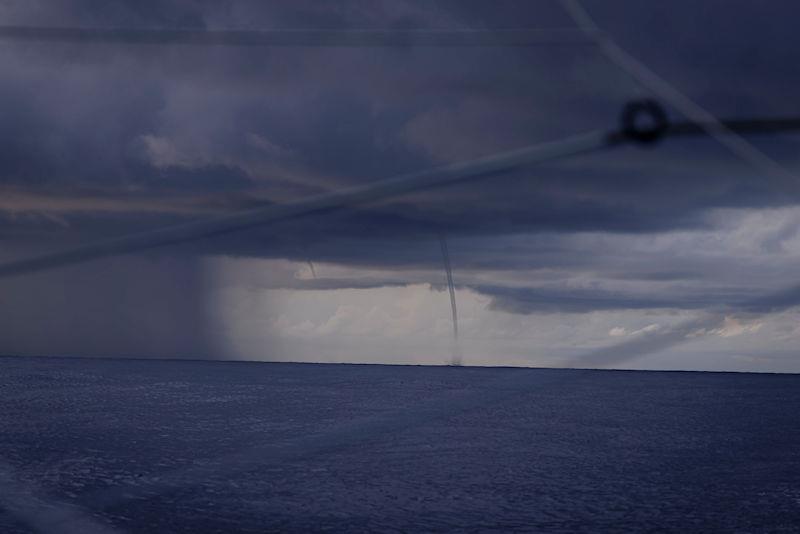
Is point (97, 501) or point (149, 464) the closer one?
point (97, 501)

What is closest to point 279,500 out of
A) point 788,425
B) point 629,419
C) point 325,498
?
point 325,498

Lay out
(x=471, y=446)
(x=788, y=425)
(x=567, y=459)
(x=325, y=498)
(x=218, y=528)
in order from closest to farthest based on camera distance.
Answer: (x=218, y=528), (x=325, y=498), (x=567, y=459), (x=471, y=446), (x=788, y=425)

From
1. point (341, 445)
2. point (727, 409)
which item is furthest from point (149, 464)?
point (727, 409)

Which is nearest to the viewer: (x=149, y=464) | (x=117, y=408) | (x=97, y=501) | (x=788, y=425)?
(x=97, y=501)

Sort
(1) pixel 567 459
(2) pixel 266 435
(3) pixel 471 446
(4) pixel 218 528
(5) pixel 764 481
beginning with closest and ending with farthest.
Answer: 1. (4) pixel 218 528
2. (5) pixel 764 481
3. (1) pixel 567 459
4. (3) pixel 471 446
5. (2) pixel 266 435

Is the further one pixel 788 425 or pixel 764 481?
pixel 788 425

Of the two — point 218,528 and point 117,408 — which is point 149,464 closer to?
point 218,528

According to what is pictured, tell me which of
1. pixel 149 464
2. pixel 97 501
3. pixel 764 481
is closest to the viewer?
Result: pixel 97 501

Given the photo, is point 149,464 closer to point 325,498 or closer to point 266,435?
point 325,498
